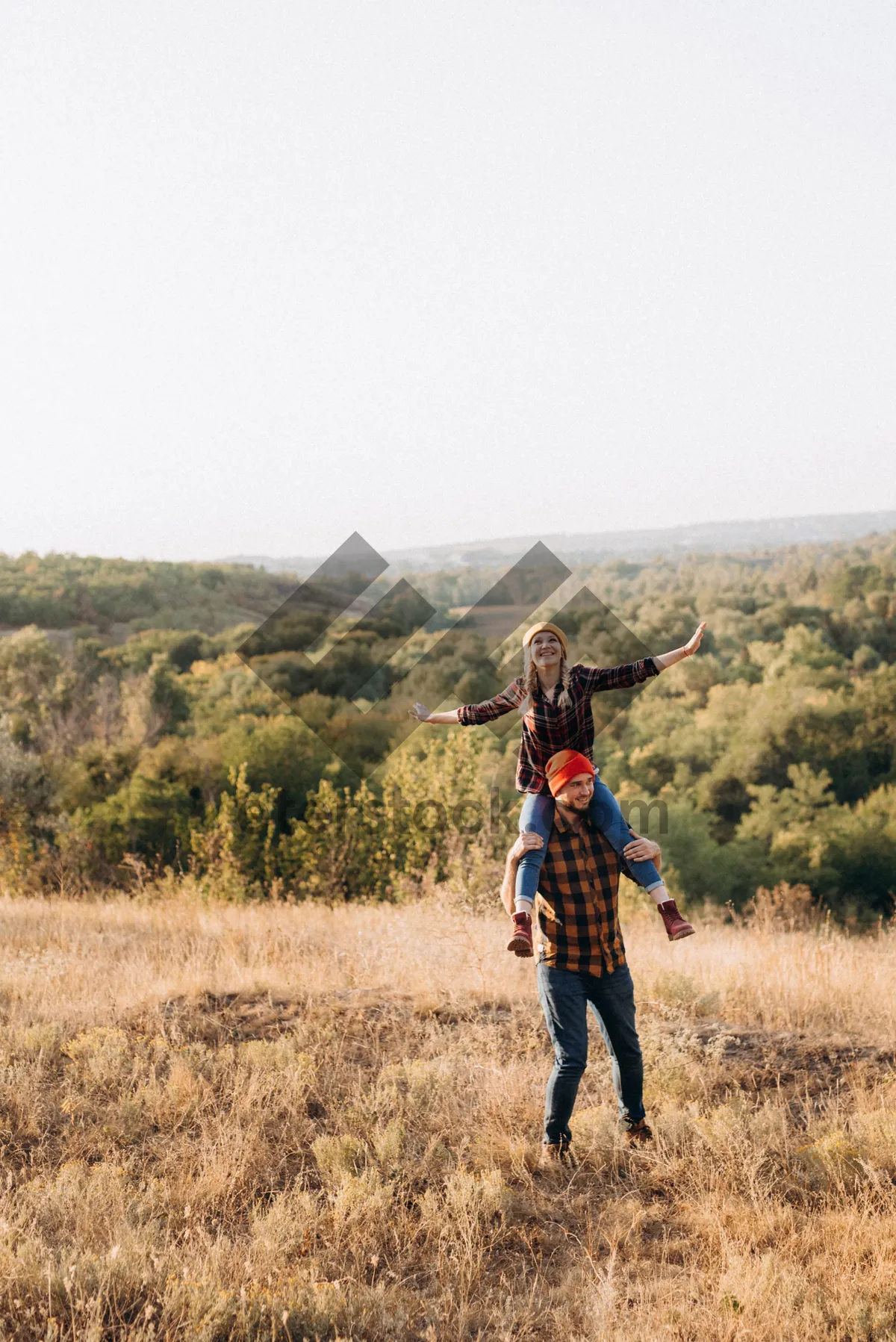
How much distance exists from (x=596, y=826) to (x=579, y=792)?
20 cm

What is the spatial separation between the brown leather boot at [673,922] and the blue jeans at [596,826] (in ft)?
0.33

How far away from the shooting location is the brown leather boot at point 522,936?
12.1 ft

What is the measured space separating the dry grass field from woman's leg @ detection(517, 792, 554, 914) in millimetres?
1122

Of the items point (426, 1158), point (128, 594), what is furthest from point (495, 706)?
point (128, 594)

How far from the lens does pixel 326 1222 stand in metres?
3.77

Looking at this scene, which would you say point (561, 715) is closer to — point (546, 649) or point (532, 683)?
point (532, 683)

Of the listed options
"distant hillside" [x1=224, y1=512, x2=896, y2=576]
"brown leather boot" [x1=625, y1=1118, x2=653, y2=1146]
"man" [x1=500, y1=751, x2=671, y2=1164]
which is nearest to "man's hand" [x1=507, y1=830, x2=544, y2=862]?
"man" [x1=500, y1=751, x2=671, y2=1164]

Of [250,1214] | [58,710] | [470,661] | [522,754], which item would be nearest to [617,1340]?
[250,1214]

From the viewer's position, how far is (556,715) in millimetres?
4211

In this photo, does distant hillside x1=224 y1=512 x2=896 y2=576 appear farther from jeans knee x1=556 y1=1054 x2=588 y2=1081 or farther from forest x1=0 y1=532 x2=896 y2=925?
jeans knee x1=556 y1=1054 x2=588 y2=1081

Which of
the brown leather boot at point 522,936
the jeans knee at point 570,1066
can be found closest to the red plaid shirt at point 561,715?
the brown leather boot at point 522,936

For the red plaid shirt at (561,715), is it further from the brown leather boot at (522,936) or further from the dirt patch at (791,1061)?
the dirt patch at (791,1061)

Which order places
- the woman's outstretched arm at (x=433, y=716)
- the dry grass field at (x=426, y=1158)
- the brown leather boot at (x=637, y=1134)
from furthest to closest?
the woman's outstretched arm at (x=433, y=716) < the brown leather boot at (x=637, y=1134) < the dry grass field at (x=426, y=1158)

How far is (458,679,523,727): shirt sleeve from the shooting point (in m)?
4.30
